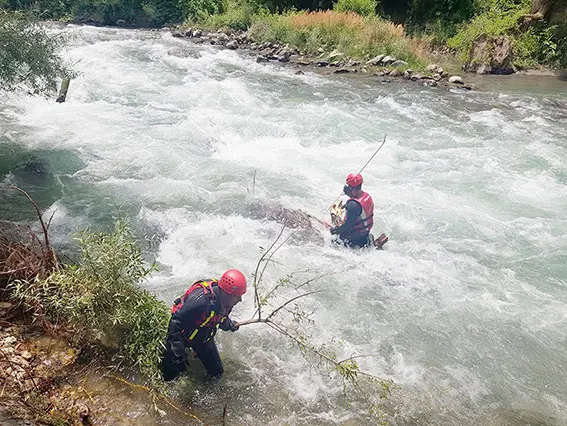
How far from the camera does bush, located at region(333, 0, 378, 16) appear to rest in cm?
2436

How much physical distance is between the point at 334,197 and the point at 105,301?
19.2ft

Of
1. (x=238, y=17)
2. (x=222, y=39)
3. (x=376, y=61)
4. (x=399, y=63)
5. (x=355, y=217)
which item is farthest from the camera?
(x=238, y=17)

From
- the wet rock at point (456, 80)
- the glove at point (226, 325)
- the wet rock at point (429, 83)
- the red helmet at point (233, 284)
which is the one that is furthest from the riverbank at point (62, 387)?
the wet rock at point (456, 80)

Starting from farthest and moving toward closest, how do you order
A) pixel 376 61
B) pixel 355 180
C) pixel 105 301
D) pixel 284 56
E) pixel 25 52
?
pixel 284 56, pixel 376 61, pixel 25 52, pixel 355 180, pixel 105 301

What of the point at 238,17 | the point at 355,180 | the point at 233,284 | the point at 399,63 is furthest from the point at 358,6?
the point at 233,284

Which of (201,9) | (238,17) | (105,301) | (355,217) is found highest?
(105,301)

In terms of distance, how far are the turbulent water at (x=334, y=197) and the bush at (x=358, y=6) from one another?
9.00 metres

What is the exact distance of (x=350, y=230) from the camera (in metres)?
7.63

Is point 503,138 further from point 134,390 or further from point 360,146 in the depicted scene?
point 134,390

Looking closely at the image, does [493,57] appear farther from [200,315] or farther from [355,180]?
[200,315]

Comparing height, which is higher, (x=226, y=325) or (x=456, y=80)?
(x=226, y=325)

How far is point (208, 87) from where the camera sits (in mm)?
16516

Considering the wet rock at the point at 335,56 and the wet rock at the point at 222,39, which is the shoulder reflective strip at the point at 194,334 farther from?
the wet rock at the point at 222,39

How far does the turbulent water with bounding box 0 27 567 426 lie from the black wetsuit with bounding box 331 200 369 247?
0.79 ft
